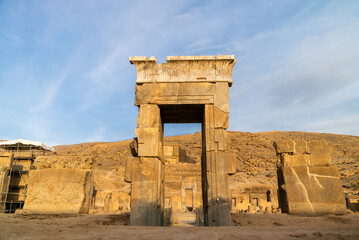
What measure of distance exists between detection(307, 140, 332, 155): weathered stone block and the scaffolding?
29.7 feet

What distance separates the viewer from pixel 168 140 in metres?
58.2

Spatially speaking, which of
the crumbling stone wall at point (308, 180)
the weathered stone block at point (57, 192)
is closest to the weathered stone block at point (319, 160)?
the crumbling stone wall at point (308, 180)

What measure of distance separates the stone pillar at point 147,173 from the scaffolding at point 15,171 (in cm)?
519

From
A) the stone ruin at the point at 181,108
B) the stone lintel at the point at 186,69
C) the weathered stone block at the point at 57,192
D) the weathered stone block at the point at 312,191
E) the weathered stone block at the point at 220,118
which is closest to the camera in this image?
the weathered stone block at the point at 57,192

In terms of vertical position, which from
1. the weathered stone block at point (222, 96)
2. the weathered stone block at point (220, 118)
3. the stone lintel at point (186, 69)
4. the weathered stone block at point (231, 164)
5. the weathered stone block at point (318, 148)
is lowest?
the weathered stone block at point (231, 164)

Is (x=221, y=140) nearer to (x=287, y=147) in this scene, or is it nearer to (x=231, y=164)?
(x=231, y=164)

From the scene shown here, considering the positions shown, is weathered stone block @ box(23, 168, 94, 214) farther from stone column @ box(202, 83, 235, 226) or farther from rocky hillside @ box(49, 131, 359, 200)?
rocky hillside @ box(49, 131, 359, 200)

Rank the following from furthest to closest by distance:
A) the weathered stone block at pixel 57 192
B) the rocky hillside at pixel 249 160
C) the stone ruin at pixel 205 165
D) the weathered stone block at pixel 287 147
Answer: the rocky hillside at pixel 249 160 < the weathered stone block at pixel 287 147 < the stone ruin at pixel 205 165 < the weathered stone block at pixel 57 192

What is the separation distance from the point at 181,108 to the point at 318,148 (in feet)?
11.7

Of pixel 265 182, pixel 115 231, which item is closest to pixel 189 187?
pixel 265 182

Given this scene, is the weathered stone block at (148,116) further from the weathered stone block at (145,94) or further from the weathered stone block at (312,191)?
the weathered stone block at (312,191)

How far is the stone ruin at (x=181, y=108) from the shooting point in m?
6.09

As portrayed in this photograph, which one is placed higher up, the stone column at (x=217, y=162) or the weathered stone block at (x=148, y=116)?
the weathered stone block at (x=148, y=116)

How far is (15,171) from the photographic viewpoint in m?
14.5
